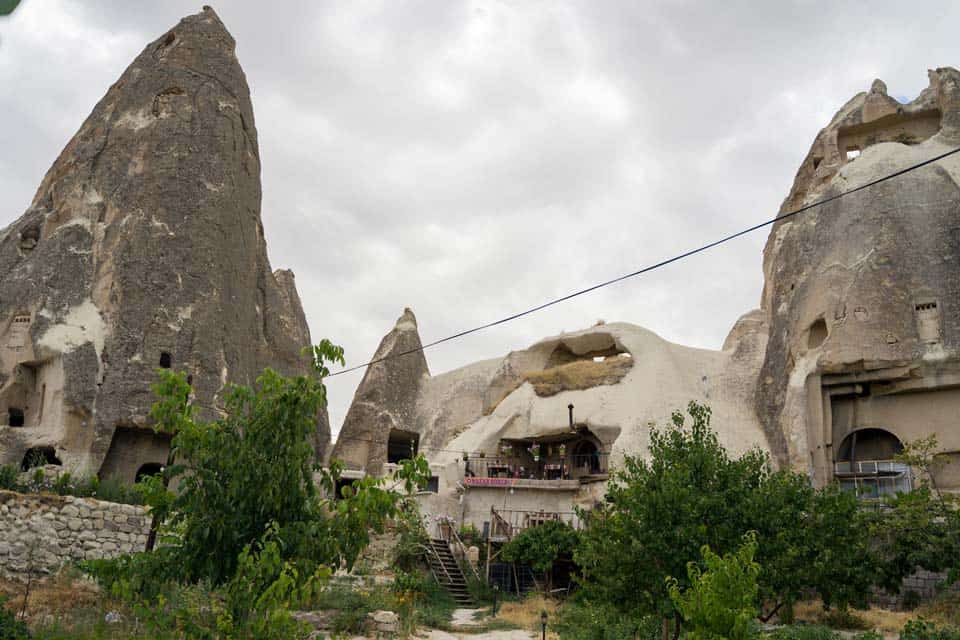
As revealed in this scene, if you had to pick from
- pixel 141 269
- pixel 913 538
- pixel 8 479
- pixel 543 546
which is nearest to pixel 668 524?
pixel 913 538

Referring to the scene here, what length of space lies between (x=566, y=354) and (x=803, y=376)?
47.2 feet

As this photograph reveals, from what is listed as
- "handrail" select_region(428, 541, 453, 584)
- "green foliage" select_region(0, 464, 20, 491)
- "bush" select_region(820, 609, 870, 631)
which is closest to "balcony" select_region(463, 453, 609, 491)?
"handrail" select_region(428, 541, 453, 584)

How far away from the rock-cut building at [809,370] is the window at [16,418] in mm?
13856

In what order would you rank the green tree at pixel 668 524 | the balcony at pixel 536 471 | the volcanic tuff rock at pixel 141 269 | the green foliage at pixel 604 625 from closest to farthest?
1. the green tree at pixel 668 524
2. the green foliage at pixel 604 625
3. the volcanic tuff rock at pixel 141 269
4. the balcony at pixel 536 471

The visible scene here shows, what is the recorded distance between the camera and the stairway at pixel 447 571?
904 inches

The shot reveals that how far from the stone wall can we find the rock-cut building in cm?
1092

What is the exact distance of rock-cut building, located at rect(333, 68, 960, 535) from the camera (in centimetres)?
2573

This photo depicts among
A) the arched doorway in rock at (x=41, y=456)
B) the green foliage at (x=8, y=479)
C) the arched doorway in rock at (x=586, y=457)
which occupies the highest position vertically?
the arched doorway in rock at (x=586, y=457)

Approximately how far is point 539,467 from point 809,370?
12.0 metres

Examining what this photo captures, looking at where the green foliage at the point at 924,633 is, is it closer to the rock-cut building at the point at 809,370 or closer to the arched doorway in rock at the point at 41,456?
the rock-cut building at the point at 809,370

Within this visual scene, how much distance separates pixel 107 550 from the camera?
18297mm

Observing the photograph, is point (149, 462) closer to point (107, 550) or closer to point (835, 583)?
point (107, 550)

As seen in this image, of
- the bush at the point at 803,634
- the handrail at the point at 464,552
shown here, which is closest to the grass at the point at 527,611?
the handrail at the point at 464,552

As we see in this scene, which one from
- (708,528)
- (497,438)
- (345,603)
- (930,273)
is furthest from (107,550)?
(930,273)
